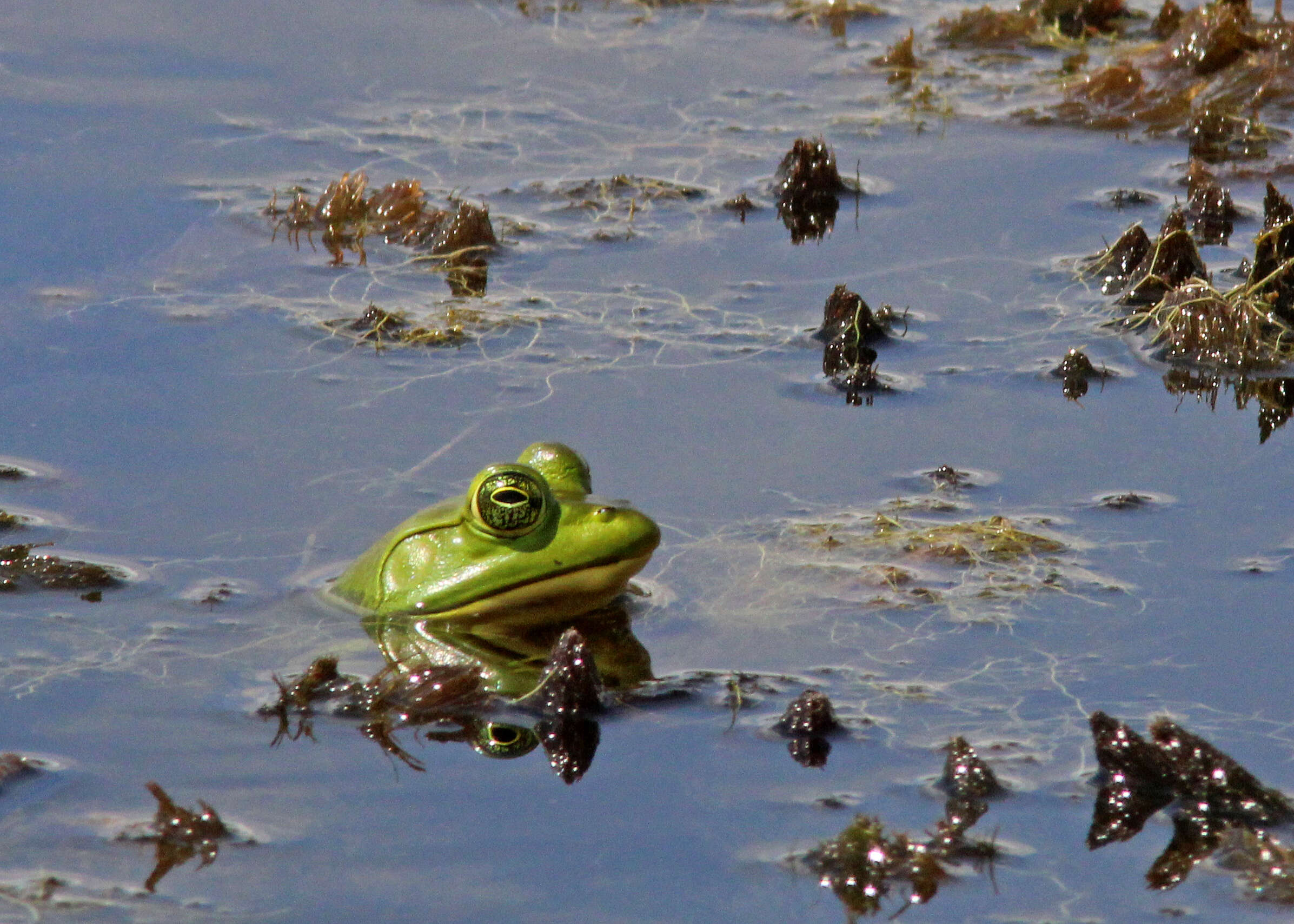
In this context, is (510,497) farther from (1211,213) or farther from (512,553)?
(1211,213)

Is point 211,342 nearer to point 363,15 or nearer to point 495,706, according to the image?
point 495,706

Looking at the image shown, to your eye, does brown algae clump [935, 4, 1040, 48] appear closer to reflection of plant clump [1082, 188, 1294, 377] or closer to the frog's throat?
reflection of plant clump [1082, 188, 1294, 377]

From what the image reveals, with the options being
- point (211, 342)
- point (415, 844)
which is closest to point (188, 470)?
point (211, 342)

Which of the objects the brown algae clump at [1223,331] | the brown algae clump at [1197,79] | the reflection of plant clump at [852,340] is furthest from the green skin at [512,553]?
the brown algae clump at [1197,79]

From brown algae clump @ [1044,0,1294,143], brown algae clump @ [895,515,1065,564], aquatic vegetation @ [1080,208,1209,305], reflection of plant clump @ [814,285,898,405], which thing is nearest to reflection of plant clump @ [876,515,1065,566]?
brown algae clump @ [895,515,1065,564]

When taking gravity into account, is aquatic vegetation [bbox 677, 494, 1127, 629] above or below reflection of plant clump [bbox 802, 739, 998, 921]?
above

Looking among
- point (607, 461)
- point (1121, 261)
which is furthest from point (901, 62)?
point (607, 461)
